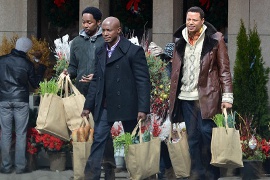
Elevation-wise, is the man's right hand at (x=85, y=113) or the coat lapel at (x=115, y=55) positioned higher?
the coat lapel at (x=115, y=55)

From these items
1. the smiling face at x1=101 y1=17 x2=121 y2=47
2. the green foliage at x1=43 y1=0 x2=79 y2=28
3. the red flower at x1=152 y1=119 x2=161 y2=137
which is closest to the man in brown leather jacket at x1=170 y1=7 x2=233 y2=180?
the smiling face at x1=101 y1=17 x2=121 y2=47

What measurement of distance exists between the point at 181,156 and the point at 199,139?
0.65 m

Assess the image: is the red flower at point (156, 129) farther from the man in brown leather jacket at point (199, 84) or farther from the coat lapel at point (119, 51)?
the coat lapel at point (119, 51)

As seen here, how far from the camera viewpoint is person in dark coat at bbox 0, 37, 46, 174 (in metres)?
13.2

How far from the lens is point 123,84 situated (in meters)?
9.93

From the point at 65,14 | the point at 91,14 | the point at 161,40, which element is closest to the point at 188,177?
the point at 91,14

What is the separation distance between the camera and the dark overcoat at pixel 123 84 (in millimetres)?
9891

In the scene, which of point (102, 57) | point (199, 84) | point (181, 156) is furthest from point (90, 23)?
point (181, 156)

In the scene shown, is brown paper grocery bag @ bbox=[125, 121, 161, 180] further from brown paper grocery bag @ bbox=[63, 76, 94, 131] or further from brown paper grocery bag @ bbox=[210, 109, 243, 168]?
brown paper grocery bag @ bbox=[63, 76, 94, 131]

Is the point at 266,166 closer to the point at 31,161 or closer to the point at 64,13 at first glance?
the point at 31,161

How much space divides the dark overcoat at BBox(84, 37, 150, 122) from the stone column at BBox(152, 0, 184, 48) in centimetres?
537

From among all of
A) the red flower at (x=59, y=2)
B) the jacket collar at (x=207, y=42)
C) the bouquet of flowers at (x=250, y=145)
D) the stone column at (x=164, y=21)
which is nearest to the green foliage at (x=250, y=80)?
the bouquet of flowers at (x=250, y=145)

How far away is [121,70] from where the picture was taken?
32.7 feet

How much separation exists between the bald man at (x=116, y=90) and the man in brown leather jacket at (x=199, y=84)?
1.30 ft
